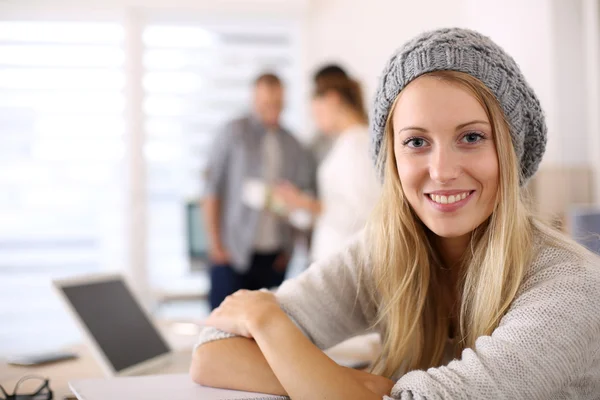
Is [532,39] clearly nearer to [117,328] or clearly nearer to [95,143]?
[117,328]

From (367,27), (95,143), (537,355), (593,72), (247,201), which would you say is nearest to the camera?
(537,355)

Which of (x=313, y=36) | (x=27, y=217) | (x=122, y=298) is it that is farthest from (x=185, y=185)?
(x=122, y=298)

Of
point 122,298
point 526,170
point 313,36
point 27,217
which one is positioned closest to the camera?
point 526,170

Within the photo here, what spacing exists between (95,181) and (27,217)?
0.51 metres

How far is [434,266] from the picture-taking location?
134 centimetres

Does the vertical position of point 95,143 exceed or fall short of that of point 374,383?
it exceeds it

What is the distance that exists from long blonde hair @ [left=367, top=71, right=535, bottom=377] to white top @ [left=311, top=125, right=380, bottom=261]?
1.26 m

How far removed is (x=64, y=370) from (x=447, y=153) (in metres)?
1.05

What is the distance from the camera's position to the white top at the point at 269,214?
12.5ft

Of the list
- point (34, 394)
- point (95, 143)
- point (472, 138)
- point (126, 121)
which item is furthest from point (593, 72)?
point (95, 143)

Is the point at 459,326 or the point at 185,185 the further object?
the point at 185,185

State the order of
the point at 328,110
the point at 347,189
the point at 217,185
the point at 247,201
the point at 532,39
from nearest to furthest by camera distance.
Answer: the point at 347,189 < the point at 328,110 < the point at 532,39 < the point at 247,201 < the point at 217,185

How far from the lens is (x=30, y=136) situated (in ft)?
15.3

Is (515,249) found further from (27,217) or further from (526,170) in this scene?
(27,217)
